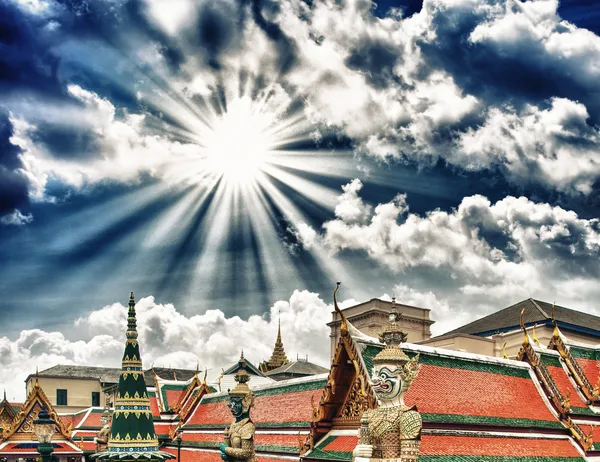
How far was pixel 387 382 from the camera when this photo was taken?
10.8 meters

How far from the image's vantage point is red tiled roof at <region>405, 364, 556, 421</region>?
20359mm

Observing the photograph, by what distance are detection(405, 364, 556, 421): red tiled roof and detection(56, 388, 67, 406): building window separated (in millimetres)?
61127

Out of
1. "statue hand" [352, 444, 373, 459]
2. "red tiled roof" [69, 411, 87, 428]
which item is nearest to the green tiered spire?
"statue hand" [352, 444, 373, 459]

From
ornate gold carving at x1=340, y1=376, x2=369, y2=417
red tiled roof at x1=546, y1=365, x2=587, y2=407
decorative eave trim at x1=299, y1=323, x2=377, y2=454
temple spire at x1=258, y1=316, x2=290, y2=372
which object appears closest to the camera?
ornate gold carving at x1=340, y1=376, x2=369, y2=417

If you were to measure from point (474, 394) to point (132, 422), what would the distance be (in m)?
12.5

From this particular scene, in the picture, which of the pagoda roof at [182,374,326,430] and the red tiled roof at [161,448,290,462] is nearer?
the pagoda roof at [182,374,326,430]

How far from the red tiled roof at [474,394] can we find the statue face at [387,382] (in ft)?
29.3

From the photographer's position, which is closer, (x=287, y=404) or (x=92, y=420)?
(x=287, y=404)

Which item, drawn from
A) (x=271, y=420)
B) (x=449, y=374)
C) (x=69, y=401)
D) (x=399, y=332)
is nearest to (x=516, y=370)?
(x=449, y=374)

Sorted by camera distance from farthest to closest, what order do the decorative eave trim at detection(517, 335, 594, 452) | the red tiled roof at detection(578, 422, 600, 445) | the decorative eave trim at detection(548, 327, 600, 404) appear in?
the decorative eave trim at detection(548, 327, 600, 404) → the red tiled roof at detection(578, 422, 600, 445) → the decorative eave trim at detection(517, 335, 594, 452)

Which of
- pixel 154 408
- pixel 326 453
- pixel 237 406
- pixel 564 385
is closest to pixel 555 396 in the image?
pixel 564 385

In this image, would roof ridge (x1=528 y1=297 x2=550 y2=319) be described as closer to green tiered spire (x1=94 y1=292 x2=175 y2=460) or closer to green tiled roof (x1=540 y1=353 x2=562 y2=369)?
green tiled roof (x1=540 y1=353 x2=562 y2=369)

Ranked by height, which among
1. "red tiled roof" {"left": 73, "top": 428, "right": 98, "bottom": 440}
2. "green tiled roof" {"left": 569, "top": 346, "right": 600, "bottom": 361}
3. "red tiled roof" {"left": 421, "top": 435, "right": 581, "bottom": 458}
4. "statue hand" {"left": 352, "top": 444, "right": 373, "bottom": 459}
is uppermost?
"red tiled roof" {"left": 73, "top": 428, "right": 98, "bottom": 440}

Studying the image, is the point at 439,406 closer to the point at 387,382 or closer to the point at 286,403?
the point at 286,403
